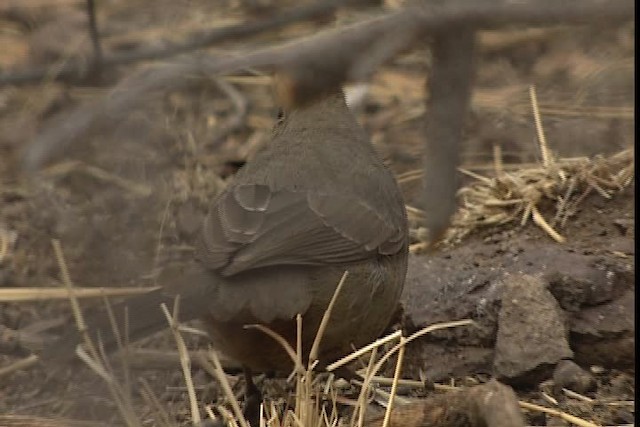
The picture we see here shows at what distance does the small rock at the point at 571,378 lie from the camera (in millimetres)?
3314

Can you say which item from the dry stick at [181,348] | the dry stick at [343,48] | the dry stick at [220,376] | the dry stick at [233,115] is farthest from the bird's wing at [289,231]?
the dry stick at [233,115]

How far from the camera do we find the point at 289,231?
3.26m

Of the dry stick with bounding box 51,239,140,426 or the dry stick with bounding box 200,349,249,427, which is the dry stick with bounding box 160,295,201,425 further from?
the dry stick with bounding box 51,239,140,426

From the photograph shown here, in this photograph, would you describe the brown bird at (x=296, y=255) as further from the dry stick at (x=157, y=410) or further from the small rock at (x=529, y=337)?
the small rock at (x=529, y=337)

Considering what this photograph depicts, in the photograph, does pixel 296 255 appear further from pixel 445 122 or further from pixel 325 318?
pixel 445 122

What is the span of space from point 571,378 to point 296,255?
2.92ft

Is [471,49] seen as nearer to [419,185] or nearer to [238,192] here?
[238,192]

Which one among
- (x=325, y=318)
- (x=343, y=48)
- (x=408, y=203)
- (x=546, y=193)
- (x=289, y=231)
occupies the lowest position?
(x=408, y=203)

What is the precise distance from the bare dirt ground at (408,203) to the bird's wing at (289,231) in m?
0.24

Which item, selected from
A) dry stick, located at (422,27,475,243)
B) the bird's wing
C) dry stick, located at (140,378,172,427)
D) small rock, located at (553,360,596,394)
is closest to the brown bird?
the bird's wing

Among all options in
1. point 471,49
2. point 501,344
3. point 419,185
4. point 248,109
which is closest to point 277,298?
point 501,344

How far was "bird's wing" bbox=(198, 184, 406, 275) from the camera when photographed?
319 centimetres

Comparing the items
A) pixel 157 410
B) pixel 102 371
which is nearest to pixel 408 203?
pixel 157 410

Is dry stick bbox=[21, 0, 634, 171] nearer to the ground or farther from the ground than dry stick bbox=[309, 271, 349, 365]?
farther from the ground
